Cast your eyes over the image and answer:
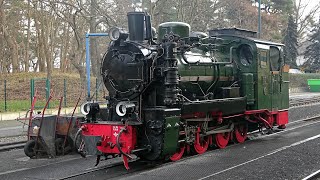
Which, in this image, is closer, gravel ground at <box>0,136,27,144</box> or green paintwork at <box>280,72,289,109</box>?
gravel ground at <box>0,136,27,144</box>

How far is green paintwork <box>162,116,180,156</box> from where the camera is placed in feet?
27.9

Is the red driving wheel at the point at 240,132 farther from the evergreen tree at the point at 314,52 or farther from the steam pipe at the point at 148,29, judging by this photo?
the evergreen tree at the point at 314,52

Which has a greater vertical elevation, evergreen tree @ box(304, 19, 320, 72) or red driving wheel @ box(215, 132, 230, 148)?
evergreen tree @ box(304, 19, 320, 72)

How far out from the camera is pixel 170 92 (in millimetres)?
8773

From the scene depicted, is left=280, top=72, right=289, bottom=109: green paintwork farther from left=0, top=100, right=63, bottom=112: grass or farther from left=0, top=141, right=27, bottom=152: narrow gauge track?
left=0, top=100, right=63, bottom=112: grass

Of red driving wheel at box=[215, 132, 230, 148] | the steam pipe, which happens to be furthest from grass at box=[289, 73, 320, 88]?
the steam pipe

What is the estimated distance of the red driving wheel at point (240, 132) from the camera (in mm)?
12023

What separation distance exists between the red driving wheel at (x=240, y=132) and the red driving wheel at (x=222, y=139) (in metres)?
0.50

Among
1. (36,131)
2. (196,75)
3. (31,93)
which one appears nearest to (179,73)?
(196,75)

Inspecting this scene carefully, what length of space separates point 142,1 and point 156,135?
70.5 ft

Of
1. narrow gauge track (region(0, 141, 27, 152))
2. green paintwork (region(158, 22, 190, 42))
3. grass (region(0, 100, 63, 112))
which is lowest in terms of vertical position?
narrow gauge track (region(0, 141, 27, 152))

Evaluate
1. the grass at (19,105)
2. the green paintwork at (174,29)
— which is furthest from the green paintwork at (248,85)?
the grass at (19,105)

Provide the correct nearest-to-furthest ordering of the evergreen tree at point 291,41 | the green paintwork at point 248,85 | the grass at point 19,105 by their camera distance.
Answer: the green paintwork at point 248,85
the grass at point 19,105
the evergreen tree at point 291,41

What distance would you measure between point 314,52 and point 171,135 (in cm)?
5244
